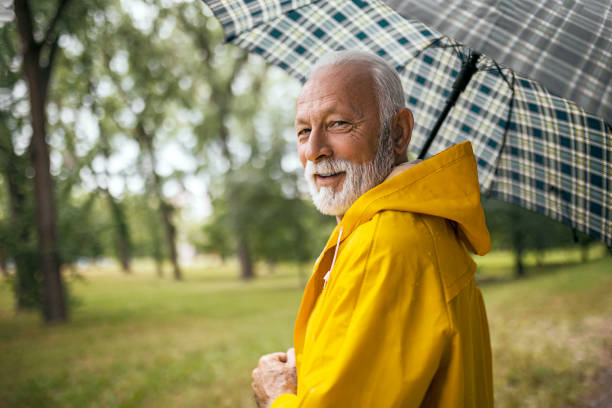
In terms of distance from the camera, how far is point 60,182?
12102mm

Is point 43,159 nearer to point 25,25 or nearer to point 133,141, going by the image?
point 25,25

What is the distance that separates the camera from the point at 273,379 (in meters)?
1.53

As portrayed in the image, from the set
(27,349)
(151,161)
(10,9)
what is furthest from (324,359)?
(151,161)

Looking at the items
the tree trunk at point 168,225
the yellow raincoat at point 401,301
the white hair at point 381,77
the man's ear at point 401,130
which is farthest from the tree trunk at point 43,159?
the tree trunk at point 168,225

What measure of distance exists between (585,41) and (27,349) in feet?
35.7

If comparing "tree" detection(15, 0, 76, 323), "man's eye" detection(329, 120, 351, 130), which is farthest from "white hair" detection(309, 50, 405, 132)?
"tree" detection(15, 0, 76, 323)

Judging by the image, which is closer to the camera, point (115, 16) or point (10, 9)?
point (10, 9)

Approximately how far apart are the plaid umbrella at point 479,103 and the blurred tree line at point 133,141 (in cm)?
994

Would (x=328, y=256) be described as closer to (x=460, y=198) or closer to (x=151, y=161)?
(x=460, y=198)

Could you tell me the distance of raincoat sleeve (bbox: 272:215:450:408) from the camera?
109 centimetres

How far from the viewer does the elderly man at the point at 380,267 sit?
1104 millimetres

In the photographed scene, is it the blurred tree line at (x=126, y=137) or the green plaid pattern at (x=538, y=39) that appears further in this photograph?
the blurred tree line at (x=126, y=137)

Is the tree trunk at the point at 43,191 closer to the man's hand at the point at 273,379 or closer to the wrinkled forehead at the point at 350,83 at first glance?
the man's hand at the point at 273,379

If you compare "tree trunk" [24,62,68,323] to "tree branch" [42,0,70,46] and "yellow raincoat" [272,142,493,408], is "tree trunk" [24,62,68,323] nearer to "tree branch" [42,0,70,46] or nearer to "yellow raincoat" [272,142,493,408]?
"tree branch" [42,0,70,46]
